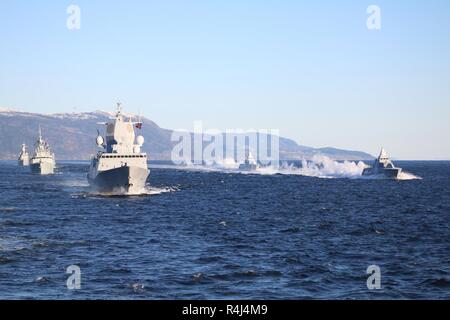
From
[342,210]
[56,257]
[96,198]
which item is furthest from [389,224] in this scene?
[96,198]

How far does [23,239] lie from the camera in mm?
42625

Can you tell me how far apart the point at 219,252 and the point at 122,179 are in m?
49.7

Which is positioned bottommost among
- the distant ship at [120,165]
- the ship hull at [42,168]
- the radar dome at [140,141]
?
the ship hull at [42,168]

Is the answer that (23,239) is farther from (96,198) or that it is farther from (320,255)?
(96,198)

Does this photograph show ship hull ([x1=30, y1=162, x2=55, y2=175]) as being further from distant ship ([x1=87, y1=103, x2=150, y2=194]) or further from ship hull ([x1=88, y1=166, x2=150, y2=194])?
ship hull ([x1=88, y1=166, x2=150, y2=194])

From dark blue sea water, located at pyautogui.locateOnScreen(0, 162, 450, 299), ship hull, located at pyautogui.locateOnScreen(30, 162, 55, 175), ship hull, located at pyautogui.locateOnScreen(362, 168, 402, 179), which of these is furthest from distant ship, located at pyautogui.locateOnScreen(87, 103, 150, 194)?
ship hull, located at pyautogui.locateOnScreen(30, 162, 55, 175)

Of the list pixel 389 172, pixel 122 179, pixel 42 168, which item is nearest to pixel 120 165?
pixel 122 179

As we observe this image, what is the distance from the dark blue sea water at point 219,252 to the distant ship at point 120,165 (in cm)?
1424

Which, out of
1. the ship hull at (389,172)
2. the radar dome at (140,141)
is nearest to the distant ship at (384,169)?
the ship hull at (389,172)

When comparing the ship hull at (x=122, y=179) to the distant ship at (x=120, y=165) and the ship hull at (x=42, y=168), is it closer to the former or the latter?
the distant ship at (x=120, y=165)

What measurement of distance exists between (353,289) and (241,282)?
221 inches

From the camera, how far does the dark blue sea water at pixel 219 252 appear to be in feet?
89.3

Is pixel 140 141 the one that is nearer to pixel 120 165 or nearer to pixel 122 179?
pixel 120 165
